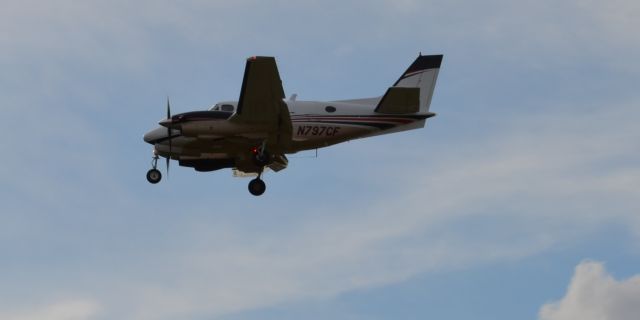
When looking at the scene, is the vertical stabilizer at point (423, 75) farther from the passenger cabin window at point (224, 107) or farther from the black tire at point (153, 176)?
the black tire at point (153, 176)

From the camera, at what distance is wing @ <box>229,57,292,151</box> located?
4709 cm

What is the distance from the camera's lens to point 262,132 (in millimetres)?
50562

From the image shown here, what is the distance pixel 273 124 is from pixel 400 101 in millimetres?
5333

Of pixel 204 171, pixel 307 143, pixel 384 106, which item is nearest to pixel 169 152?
pixel 204 171

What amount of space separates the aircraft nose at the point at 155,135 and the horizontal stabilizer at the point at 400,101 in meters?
8.79

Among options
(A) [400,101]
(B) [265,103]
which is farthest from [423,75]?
(B) [265,103]

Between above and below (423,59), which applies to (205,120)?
below

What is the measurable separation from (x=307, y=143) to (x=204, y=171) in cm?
533

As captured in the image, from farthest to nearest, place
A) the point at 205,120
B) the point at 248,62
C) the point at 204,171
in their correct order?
the point at 204,171 → the point at 205,120 → the point at 248,62

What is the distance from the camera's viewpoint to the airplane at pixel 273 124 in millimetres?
49906

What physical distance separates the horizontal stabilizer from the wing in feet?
13.5

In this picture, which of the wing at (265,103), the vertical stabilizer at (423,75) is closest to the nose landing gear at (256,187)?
the wing at (265,103)

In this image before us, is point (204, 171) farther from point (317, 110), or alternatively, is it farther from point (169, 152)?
point (317, 110)

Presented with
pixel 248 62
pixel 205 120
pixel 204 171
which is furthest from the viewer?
pixel 204 171
